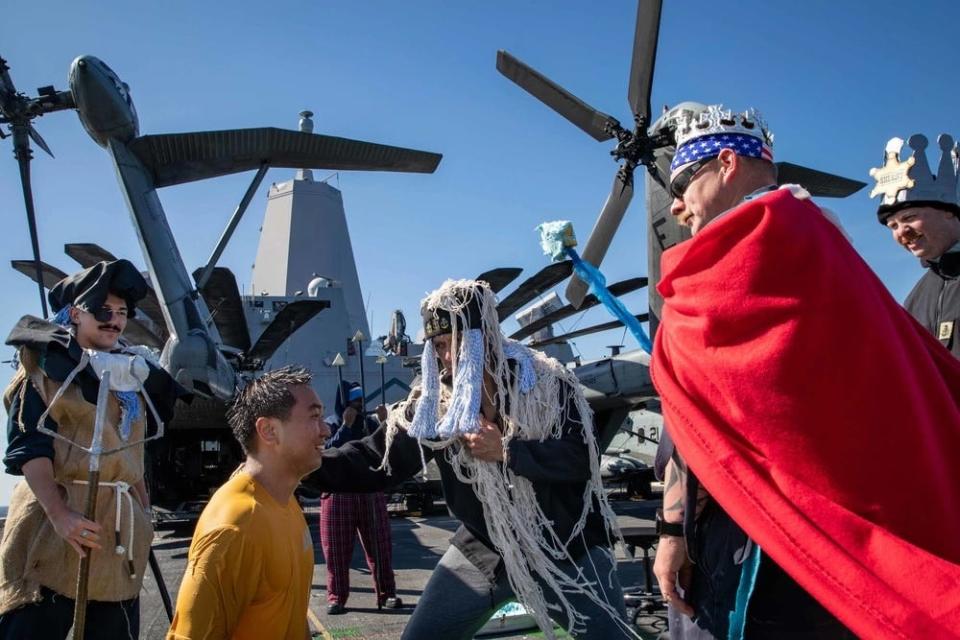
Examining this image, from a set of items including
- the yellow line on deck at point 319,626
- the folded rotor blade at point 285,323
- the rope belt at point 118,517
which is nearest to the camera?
the rope belt at point 118,517

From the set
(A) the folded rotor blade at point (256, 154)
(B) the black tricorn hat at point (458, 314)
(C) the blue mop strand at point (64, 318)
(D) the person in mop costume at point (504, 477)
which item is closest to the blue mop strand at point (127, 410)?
(C) the blue mop strand at point (64, 318)

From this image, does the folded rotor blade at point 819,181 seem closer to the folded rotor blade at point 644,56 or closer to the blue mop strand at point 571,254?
the folded rotor blade at point 644,56

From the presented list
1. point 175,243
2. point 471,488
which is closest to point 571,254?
point 471,488

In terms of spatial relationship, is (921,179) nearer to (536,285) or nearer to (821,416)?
(821,416)

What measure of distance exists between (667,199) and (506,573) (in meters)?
7.75

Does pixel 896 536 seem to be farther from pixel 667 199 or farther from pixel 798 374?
pixel 667 199

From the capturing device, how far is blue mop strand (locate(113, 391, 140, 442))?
2.68 m

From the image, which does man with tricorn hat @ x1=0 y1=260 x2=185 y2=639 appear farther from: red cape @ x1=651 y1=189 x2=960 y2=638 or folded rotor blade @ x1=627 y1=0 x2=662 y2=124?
folded rotor blade @ x1=627 y1=0 x2=662 y2=124

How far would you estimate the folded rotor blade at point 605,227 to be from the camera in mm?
10516

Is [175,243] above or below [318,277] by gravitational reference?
below

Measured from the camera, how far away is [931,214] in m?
2.59

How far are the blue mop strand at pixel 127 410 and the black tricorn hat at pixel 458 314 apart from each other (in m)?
1.17

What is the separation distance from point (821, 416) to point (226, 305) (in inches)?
448

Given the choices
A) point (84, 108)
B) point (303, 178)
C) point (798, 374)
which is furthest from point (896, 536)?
Answer: point (303, 178)
